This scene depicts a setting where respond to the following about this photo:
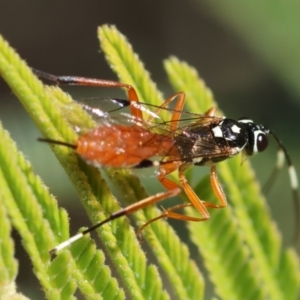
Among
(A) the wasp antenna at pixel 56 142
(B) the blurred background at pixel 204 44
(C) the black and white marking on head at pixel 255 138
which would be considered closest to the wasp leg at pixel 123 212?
(A) the wasp antenna at pixel 56 142

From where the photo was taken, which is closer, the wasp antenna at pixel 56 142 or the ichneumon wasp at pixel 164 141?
the wasp antenna at pixel 56 142

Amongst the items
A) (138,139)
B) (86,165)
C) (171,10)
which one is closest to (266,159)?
(138,139)

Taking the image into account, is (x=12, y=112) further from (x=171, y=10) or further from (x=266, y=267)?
(x=171, y=10)

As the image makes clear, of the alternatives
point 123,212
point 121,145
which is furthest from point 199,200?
point 123,212

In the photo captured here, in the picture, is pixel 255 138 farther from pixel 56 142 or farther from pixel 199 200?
pixel 56 142

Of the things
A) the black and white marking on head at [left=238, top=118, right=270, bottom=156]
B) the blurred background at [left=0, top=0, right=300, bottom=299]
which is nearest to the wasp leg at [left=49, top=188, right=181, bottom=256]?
the black and white marking on head at [left=238, top=118, right=270, bottom=156]

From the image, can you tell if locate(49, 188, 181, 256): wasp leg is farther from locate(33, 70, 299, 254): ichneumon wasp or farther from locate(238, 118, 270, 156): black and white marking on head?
locate(238, 118, 270, 156): black and white marking on head

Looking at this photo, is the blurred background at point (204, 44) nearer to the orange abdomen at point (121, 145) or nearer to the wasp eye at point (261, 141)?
the wasp eye at point (261, 141)
